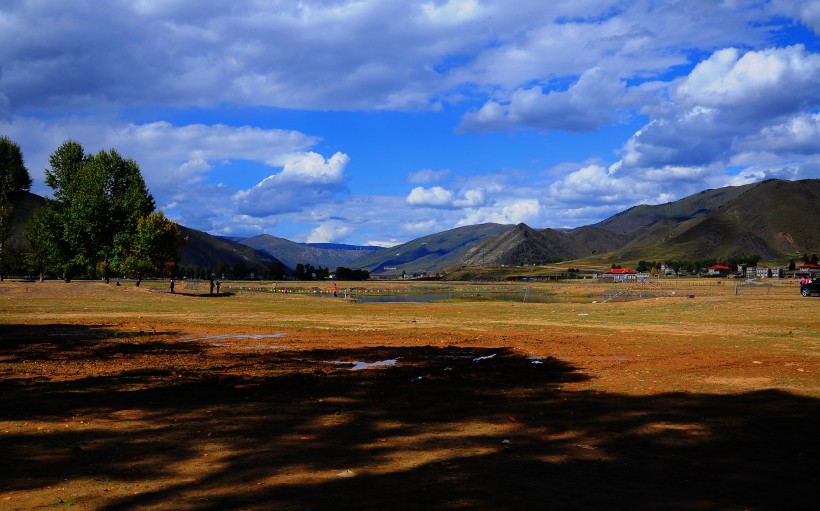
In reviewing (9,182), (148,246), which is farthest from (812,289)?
(9,182)

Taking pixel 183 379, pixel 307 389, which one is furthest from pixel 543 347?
pixel 183 379

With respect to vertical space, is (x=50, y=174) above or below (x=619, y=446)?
above

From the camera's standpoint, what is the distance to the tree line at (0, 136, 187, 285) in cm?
8288

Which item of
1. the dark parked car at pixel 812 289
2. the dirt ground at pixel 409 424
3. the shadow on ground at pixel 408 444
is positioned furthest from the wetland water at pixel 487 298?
the shadow on ground at pixel 408 444

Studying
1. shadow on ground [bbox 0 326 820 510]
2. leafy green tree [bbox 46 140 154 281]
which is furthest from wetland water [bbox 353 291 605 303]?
shadow on ground [bbox 0 326 820 510]

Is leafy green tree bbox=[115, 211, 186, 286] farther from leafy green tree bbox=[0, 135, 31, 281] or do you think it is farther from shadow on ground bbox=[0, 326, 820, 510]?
shadow on ground bbox=[0, 326, 820, 510]

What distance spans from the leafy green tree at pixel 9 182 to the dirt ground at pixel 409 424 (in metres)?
79.5

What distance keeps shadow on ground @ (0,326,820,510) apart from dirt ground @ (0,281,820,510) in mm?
51

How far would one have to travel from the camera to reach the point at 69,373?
19.5 metres

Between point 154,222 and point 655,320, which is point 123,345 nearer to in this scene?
point 655,320

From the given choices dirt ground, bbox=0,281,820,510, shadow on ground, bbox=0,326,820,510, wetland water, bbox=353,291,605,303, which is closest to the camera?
shadow on ground, bbox=0,326,820,510

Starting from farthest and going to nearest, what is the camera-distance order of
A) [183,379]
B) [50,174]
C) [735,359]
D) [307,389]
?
[50,174]
[735,359]
[183,379]
[307,389]

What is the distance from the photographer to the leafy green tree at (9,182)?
94.4 metres

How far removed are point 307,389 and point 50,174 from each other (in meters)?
92.7
